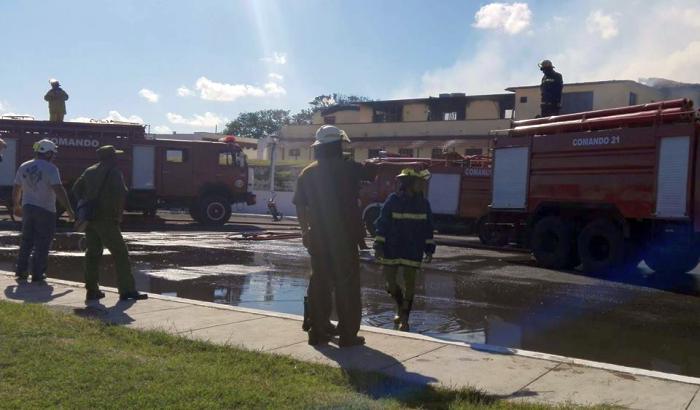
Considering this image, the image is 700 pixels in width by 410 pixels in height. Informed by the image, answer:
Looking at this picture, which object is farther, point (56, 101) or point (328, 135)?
point (56, 101)

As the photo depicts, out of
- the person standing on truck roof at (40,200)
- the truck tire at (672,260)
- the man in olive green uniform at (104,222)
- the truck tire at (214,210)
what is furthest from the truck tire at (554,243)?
the truck tire at (214,210)

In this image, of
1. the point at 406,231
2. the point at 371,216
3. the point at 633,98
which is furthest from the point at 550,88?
the point at 633,98

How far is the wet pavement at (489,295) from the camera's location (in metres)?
7.46

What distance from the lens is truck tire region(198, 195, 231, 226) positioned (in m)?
23.9

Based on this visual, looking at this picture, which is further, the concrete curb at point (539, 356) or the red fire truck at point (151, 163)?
the red fire truck at point (151, 163)

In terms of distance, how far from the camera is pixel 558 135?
13781 millimetres

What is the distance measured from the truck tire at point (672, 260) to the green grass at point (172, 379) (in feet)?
27.8

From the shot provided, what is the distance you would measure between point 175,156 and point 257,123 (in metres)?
88.1

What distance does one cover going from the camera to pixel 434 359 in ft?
19.1

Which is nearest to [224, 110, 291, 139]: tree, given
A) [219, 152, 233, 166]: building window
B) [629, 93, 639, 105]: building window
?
[629, 93, 639, 105]: building window

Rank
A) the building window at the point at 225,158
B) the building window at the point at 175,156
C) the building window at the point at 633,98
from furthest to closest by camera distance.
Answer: the building window at the point at 633,98
the building window at the point at 225,158
the building window at the point at 175,156

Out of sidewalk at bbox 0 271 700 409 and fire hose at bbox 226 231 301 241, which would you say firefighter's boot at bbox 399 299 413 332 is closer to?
sidewalk at bbox 0 271 700 409

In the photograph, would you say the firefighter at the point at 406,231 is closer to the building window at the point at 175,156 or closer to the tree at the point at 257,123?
the building window at the point at 175,156

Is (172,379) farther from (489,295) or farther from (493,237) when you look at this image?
(493,237)
